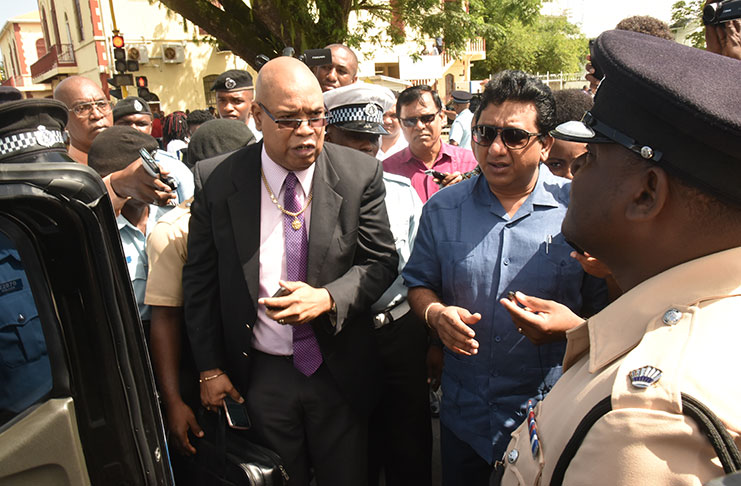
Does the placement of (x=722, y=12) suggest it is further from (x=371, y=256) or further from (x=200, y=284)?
(x=200, y=284)

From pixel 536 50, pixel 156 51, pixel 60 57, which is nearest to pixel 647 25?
pixel 156 51

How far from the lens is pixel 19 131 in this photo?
1.20m

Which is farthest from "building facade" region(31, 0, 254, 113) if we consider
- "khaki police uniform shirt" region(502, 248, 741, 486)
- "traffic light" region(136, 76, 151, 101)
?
"khaki police uniform shirt" region(502, 248, 741, 486)

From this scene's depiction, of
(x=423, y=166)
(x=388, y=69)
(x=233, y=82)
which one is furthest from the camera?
(x=388, y=69)

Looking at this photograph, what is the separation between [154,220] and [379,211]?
109 centimetres

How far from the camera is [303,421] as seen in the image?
2209 millimetres

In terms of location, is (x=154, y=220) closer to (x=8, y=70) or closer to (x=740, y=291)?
(x=740, y=291)

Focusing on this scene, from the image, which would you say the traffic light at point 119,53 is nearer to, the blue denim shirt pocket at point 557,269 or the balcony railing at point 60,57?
the blue denim shirt pocket at point 557,269

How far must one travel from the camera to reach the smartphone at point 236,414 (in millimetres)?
2113

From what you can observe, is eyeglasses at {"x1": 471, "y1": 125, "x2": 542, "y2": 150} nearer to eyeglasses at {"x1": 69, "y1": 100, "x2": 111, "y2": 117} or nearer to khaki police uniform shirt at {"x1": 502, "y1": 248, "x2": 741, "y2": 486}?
khaki police uniform shirt at {"x1": 502, "y1": 248, "x2": 741, "y2": 486}

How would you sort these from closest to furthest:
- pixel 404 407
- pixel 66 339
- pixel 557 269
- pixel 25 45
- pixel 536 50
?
pixel 66 339, pixel 557 269, pixel 404 407, pixel 25 45, pixel 536 50

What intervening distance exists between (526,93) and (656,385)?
4.98 ft

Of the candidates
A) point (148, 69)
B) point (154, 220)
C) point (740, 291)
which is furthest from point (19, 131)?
point (148, 69)

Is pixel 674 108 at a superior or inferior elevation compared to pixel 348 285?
superior
